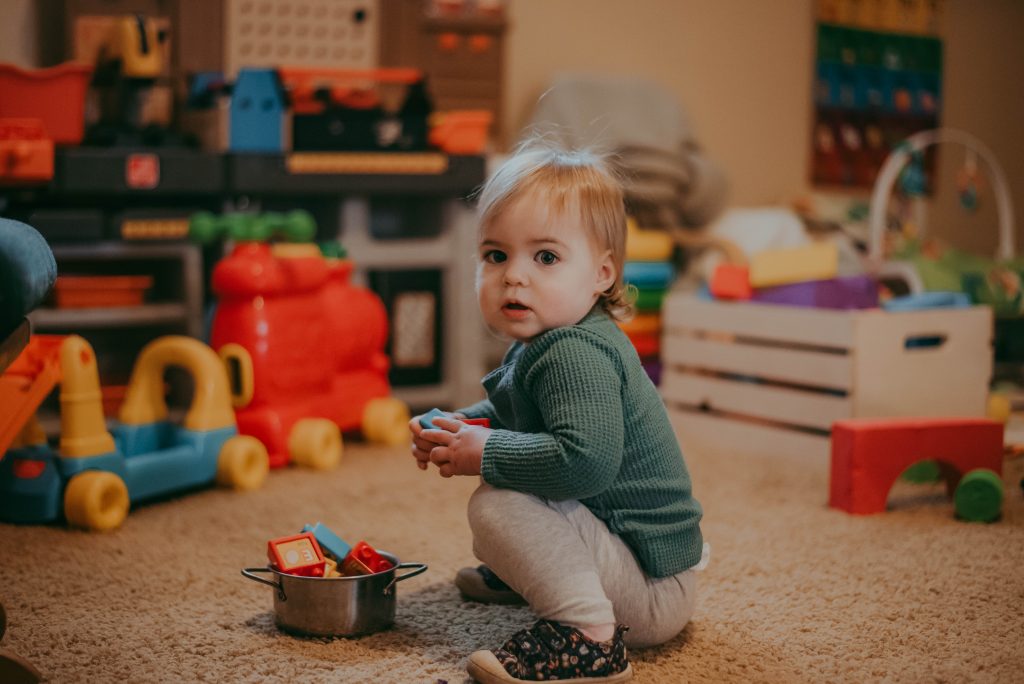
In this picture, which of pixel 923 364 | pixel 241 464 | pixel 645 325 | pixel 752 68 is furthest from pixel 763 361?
pixel 752 68

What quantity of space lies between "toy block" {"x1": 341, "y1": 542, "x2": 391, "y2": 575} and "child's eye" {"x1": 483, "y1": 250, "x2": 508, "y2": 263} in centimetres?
36

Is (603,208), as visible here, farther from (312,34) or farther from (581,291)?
(312,34)

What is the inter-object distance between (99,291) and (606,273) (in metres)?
1.33

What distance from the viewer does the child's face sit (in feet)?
3.72

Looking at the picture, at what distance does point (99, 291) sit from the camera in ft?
7.07

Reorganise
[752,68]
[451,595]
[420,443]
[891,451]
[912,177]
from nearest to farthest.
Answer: [420,443] → [451,595] → [891,451] → [912,177] → [752,68]

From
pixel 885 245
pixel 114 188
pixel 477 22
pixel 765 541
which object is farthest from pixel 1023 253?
pixel 114 188

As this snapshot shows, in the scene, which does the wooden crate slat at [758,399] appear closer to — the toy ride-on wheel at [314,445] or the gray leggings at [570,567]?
the toy ride-on wheel at [314,445]

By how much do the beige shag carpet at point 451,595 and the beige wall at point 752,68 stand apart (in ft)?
5.59

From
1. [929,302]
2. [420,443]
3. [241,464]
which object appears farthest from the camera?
[929,302]

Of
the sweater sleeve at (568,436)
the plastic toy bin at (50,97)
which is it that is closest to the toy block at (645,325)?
the plastic toy bin at (50,97)

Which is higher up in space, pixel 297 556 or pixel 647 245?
pixel 647 245

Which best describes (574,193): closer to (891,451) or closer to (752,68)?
(891,451)

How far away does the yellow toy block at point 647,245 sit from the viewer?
2.76m
